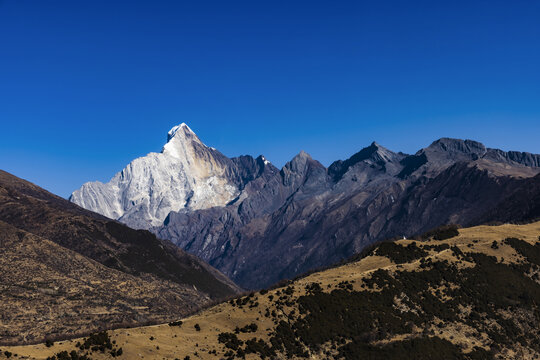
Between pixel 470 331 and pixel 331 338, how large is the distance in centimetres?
4493

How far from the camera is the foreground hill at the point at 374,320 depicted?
129 m

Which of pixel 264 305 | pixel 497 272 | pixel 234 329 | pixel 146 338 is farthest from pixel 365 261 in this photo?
pixel 146 338

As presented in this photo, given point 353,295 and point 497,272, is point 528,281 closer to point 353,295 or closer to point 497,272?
point 497,272

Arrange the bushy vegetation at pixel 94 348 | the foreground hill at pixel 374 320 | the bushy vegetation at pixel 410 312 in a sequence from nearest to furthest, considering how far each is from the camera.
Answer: the bushy vegetation at pixel 94 348, the foreground hill at pixel 374 320, the bushy vegetation at pixel 410 312

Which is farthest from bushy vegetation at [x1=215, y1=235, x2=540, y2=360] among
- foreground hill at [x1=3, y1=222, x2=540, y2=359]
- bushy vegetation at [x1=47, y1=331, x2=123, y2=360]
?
bushy vegetation at [x1=47, y1=331, x2=123, y2=360]

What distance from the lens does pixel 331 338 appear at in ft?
473

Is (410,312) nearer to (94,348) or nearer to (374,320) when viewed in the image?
(374,320)

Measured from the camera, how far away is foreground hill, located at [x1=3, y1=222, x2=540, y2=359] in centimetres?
12875

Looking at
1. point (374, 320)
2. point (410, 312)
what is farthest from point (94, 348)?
point (410, 312)

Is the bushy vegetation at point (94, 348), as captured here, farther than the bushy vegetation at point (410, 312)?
No

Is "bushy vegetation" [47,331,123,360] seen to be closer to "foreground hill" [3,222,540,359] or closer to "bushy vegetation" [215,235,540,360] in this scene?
"foreground hill" [3,222,540,359]

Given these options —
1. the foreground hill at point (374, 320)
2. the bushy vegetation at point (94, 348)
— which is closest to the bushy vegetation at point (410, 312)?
the foreground hill at point (374, 320)

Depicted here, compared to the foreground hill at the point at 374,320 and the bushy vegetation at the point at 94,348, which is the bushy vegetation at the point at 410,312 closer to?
the foreground hill at the point at 374,320

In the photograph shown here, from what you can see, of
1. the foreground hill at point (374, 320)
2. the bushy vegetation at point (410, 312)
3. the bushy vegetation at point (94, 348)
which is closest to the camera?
the bushy vegetation at point (94, 348)
